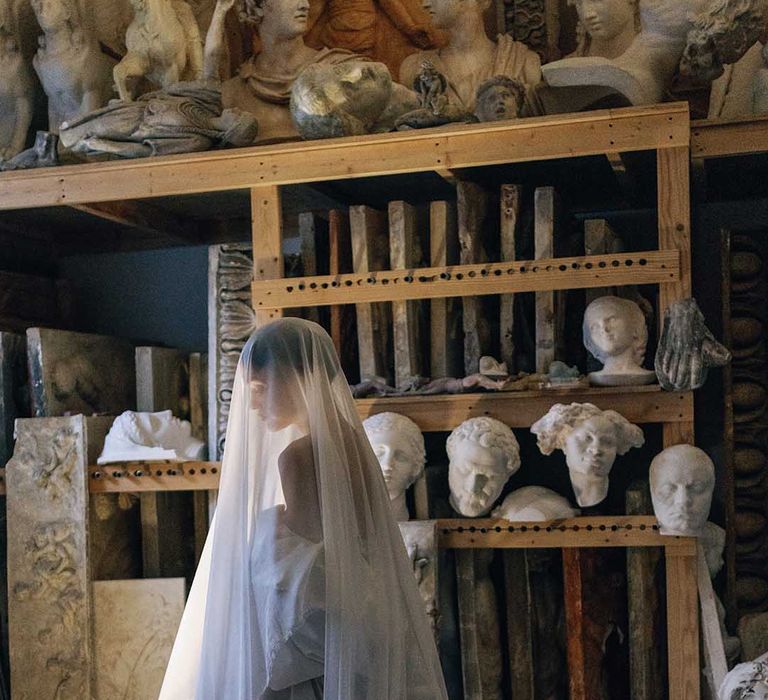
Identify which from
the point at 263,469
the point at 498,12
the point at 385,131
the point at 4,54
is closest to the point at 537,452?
the point at 385,131

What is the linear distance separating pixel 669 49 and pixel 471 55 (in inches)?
25.1

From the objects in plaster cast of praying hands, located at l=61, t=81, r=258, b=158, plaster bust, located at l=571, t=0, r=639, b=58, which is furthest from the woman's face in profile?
plaster bust, located at l=571, t=0, r=639, b=58

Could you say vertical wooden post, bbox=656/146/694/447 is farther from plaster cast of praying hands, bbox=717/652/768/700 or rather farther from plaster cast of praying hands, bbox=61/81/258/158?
plaster cast of praying hands, bbox=61/81/258/158

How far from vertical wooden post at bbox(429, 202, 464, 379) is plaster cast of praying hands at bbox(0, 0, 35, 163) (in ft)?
4.43

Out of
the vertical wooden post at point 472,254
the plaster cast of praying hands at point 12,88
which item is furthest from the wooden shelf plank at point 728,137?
the plaster cast of praying hands at point 12,88

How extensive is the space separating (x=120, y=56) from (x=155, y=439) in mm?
1299

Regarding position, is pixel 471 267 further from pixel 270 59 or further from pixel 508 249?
pixel 270 59

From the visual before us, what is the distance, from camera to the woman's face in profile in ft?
7.94

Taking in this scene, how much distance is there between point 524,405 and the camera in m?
3.43

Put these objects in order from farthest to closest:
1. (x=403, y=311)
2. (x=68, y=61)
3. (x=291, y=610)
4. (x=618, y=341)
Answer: (x=68, y=61) < (x=403, y=311) < (x=618, y=341) < (x=291, y=610)

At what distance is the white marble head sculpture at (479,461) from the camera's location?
3359 mm

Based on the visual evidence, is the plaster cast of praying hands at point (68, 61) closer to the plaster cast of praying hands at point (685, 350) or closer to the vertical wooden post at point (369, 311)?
the vertical wooden post at point (369, 311)

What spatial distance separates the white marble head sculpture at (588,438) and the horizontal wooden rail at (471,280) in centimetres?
32

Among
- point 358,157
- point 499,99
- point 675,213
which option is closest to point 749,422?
point 675,213
